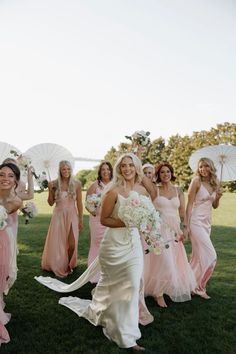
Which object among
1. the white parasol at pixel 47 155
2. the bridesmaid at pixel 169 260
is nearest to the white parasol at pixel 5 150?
the white parasol at pixel 47 155

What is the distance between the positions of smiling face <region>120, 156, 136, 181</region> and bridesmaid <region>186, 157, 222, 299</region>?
98.8 inches

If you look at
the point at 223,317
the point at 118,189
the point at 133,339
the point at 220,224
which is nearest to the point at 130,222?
the point at 118,189

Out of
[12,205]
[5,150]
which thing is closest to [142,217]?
[12,205]

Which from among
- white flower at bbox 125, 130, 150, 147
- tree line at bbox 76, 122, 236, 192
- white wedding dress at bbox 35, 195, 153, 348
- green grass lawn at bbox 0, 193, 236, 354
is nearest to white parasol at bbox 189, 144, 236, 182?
white flower at bbox 125, 130, 150, 147

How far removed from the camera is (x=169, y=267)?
22.6 feet

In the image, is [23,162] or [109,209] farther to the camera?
[23,162]

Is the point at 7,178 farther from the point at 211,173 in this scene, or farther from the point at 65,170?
the point at 211,173

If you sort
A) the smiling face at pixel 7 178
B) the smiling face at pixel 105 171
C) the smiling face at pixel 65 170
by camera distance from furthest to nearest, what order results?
the smiling face at pixel 65 170, the smiling face at pixel 105 171, the smiling face at pixel 7 178

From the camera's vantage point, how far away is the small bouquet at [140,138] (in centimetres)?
677

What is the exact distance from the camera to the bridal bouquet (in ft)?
15.4

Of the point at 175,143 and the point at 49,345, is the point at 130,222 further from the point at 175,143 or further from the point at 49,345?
the point at 175,143

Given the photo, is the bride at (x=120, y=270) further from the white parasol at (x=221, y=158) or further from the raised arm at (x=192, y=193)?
the white parasol at (x=221, y=158)

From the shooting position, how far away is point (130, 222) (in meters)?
4.70

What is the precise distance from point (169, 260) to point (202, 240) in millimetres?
899
